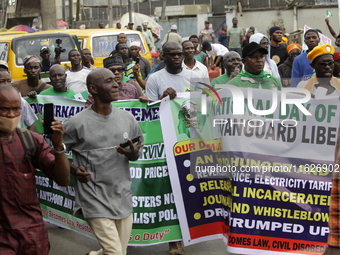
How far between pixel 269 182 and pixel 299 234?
0.52 metres

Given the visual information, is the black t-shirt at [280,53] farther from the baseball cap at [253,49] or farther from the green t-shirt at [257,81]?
the green t-shirt at [257,81]

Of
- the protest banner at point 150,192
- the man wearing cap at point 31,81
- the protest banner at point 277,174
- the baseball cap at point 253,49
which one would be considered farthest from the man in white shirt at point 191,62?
the protest banner at point 277,174

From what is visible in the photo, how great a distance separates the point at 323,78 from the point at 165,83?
168 cm

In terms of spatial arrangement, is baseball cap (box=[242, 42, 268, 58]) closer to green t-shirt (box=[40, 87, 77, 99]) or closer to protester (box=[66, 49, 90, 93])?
green t-shirt (box=[40, 87, 77, 99])

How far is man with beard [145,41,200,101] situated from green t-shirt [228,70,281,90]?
2.20 feet

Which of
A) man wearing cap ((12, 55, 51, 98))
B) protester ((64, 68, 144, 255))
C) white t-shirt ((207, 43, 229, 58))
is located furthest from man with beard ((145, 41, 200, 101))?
white t-shirt ((207, 43, 229, 58))

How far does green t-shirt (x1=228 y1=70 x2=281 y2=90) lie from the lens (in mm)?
4500

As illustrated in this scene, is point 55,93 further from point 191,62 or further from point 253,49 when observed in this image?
point 253,49

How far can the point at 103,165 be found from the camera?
3.56 meters

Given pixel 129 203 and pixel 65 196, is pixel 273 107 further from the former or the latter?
pixel 65 196

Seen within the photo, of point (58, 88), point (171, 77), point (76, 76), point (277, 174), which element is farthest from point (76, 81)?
point (277, 174)

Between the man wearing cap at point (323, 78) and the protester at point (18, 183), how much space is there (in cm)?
261

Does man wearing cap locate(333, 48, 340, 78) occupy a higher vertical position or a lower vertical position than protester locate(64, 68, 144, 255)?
higher

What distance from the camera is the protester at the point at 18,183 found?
2.85 metres
